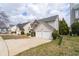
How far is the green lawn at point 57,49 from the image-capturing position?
1.50m

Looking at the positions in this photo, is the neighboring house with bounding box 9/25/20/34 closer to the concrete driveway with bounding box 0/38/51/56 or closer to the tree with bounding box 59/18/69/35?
the concrete driveway with bounding box 0/38/51/56

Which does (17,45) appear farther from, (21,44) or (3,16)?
(3,16)

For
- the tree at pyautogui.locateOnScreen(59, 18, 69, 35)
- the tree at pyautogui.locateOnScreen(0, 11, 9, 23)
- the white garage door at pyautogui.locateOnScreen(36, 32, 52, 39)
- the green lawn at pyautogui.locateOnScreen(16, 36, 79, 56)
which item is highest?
the tree at pyautogui.locateOnScreen(0, 11, 9, 23)

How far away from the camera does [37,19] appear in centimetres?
150

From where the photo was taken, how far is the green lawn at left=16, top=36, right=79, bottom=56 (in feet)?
4.91

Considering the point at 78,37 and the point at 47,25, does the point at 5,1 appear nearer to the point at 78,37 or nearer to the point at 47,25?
the point at 47,25

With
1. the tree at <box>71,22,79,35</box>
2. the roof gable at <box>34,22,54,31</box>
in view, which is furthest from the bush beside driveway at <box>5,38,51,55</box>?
the tree at <box>71,22,79,35</box>

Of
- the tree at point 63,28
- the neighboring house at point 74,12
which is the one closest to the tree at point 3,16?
the tree at point 63,28

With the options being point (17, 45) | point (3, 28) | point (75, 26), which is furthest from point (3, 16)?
point (75, 26)

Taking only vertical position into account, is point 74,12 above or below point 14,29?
above

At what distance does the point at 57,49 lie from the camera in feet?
4.95

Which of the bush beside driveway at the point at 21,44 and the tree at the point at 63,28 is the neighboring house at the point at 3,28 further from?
the tree at the point at 63,28

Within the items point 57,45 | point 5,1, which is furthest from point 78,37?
point 5,1

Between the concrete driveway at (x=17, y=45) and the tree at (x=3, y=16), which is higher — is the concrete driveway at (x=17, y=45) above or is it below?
below
